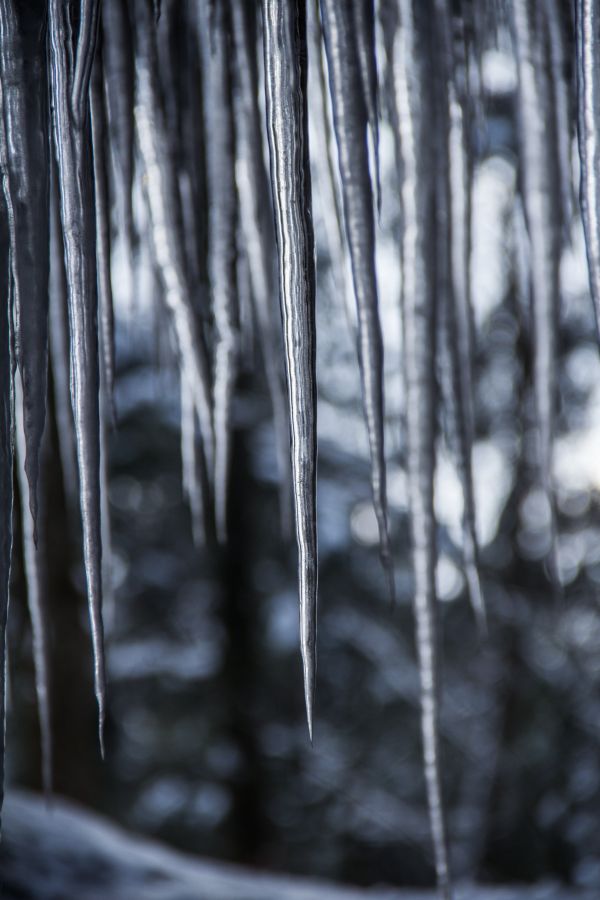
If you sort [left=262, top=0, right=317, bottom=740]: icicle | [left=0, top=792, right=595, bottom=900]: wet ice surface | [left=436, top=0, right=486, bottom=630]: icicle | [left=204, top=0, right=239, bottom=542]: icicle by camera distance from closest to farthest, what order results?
1. [left=262, top=0, right=317, bottom=740]: icicle
2. [left=436, top=0, right=486, bottom=630]: icicle
3. [left=204, top=0, right=239, bottom=542]: icicle
4. [left=0, top=792, right=595, bottom=900]: wet ice surface

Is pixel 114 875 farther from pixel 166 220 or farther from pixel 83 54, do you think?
pixel 83 54

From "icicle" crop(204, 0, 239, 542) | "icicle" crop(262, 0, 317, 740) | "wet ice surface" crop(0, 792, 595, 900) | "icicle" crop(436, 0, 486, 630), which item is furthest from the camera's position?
"wet ice surface" crop(0, 792, 595, 900)

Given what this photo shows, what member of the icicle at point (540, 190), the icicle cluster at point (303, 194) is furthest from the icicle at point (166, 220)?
the icicle at point (540, 190)

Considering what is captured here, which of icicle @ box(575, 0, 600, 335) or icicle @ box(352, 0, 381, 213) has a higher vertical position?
icicle @ box(352, 0, 381, 213)

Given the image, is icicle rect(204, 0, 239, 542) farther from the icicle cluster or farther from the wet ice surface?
the wet ice surface

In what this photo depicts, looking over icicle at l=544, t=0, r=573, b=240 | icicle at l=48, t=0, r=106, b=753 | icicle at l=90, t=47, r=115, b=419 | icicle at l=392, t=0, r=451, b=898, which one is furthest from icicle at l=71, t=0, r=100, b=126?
icicle at l=544, t=0, r=573, b=240

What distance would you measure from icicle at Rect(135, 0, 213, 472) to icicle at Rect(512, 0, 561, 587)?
270 mm

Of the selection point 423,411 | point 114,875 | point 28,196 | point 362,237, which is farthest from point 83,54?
point 114,875

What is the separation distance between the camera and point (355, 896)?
1032mm

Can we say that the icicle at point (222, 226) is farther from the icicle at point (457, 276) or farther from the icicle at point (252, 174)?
the icicle at point (457, 276)

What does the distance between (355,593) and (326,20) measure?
12.2 feet

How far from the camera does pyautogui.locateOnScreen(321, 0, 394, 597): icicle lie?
19.7 inches

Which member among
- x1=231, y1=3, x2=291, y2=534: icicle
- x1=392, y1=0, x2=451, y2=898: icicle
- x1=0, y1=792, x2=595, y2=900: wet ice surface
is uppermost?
x1=231, y1=3, x2=291, y2=534: icicle

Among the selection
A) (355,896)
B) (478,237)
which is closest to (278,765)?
(478,237)
